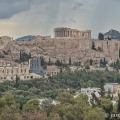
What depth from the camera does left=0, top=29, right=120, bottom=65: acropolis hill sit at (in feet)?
281

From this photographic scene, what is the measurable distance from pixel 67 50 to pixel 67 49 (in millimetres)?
459

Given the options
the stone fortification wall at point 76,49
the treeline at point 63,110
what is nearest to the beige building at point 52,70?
the stone fortification wall at point 76,49

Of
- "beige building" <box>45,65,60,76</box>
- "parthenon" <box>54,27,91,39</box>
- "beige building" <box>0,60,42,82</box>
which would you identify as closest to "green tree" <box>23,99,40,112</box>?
"beige building" <box>0,60,42,82</box>

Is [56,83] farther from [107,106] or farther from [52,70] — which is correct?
[107,106]

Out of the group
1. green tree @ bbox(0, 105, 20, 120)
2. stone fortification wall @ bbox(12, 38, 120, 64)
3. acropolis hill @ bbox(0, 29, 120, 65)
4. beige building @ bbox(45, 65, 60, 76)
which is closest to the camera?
green tree @ bbox(0, 105, 20, 120)

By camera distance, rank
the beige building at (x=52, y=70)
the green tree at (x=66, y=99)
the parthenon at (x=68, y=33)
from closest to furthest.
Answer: the green tree at (x=66, y=99) → the beige building at (x=52, y=70) → the parthenon at (x=68, y=33)

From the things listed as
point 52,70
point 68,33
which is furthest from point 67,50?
point 52,70

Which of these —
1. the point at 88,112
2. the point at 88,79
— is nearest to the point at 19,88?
the point at 88,79

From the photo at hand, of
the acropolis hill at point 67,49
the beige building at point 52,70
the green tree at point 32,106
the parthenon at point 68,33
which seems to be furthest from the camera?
the parthenon at point 68,33

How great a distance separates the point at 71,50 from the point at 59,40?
268 cm

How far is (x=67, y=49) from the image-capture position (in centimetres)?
9262

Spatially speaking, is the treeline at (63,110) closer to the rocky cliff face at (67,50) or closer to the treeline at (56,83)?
the treeline at (56,83)

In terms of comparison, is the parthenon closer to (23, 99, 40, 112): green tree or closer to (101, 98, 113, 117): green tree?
(23, 99, 40, 112): green tree

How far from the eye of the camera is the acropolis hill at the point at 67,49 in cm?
8554
